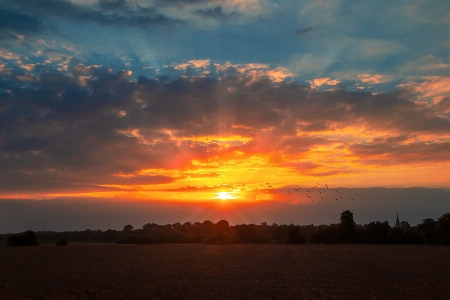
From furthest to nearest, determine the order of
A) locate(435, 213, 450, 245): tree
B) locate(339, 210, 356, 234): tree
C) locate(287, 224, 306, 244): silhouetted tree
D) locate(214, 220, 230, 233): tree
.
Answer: locate(214, 220, 230, 233): tree, locate(287, 224, 306, 244): silhouetted tree, locate(339, 210, 356, 234): tree, locate(435, 213, 450, 245): tree

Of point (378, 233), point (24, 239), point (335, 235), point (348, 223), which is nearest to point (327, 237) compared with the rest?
point (335, 235)

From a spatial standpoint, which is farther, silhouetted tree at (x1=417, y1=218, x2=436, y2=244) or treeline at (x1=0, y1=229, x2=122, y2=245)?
treeline at (x1=0, y1=229, x2=122, y2=245)

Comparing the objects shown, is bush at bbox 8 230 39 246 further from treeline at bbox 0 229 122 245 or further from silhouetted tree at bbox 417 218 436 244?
silhouetted tree at bbox 417 218 436 244

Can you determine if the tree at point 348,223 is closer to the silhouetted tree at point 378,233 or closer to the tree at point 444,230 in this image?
the silhouetted tree at point 378,233

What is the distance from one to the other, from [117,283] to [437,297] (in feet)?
52.0

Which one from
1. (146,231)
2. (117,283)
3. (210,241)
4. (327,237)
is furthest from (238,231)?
(117,283)

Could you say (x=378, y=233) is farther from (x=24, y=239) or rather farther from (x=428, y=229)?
(x=24, y=239)

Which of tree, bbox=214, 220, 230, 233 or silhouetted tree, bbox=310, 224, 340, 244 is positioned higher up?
tree, bbox=214, 220, 230, 233

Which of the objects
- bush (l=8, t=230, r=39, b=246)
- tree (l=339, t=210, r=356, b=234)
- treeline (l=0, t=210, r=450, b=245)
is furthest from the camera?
tree (l=339, t=210, r=356, b=234)

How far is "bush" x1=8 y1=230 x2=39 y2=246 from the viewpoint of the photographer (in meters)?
76.4

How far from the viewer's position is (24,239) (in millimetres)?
76625

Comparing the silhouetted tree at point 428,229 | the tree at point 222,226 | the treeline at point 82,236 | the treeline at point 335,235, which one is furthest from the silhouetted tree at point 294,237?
the treeline at point 82,236

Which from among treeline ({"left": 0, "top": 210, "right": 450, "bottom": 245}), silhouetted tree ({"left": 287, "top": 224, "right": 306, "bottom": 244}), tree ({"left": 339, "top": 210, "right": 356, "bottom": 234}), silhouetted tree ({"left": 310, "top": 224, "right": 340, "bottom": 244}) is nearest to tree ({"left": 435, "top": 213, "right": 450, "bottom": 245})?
treeline ({"left": 0, "top": 210, "right": 450, "bottom": 245})

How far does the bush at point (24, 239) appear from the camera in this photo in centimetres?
7638
